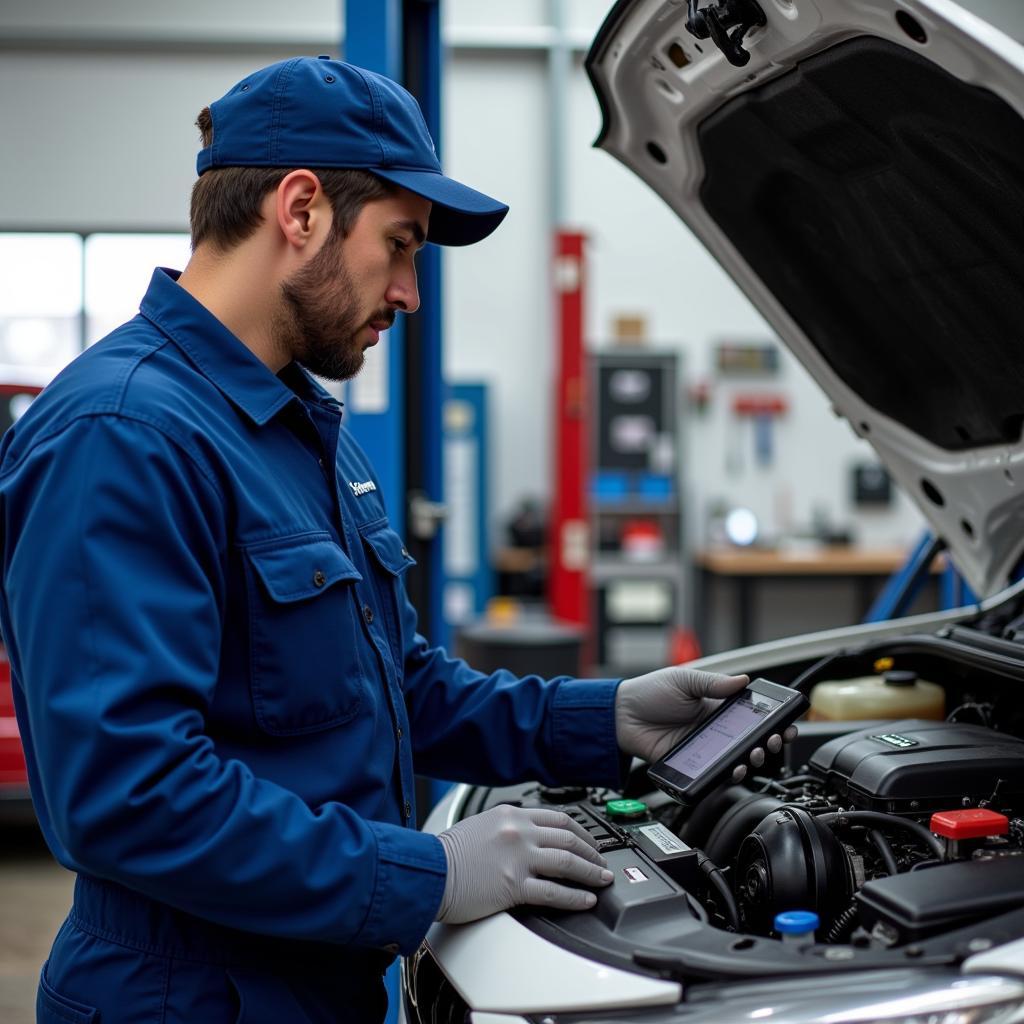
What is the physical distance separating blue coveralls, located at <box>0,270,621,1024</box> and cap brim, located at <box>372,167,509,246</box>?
24 centimetres

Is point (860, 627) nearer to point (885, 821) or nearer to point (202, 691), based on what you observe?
point (885, 821)

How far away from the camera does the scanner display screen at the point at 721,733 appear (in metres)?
1.34

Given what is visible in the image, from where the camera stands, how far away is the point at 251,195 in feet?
3.84

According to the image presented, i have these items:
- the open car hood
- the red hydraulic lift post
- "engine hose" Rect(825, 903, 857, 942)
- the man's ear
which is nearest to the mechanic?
the man's ear

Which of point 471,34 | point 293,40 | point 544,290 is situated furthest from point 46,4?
point 544,290

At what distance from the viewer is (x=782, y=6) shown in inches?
50.4

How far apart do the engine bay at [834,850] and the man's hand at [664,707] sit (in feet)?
0.30

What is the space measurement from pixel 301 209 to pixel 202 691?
0.50 metres

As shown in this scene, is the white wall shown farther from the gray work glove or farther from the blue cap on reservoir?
the blue cap on reservoir

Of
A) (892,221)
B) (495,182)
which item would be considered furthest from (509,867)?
(495,182)

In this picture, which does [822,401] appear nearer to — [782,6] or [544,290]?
[544,290]

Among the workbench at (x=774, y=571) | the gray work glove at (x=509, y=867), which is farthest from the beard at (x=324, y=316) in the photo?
the workbench at (x=774, y=571)

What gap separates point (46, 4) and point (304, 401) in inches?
265

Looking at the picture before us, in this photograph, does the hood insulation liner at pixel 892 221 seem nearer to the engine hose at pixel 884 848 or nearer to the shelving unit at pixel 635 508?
the engine hose at pixel 884 848
